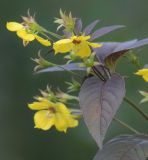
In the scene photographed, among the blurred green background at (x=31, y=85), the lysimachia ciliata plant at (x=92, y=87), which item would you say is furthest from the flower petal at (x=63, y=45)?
the blurred green background at (x=31, y=85)

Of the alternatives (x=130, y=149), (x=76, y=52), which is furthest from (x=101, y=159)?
(x=76, y=52)

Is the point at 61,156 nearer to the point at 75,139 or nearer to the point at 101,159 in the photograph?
the point at 75,139

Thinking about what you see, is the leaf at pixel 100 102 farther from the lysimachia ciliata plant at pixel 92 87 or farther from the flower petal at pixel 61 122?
the flower petal at pixel 61 122

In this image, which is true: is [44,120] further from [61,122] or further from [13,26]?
[13,26]

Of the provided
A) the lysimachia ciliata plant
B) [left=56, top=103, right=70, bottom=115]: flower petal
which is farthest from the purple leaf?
[left=56, top=103, right=70, bottom=115]: flower petal

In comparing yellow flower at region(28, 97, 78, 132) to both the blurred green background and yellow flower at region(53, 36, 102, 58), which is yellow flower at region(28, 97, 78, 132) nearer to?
yellow flower at region(53, 36, 102, 58)

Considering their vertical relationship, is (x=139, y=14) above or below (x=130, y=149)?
below

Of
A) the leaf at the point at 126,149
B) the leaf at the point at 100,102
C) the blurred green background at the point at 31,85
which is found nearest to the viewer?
the leaf at the point at 100,102

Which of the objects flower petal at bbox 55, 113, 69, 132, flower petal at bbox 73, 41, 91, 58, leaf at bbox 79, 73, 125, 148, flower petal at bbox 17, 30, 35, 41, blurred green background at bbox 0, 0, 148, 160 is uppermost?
flower petal at bbox 17, 30, 35, 41
